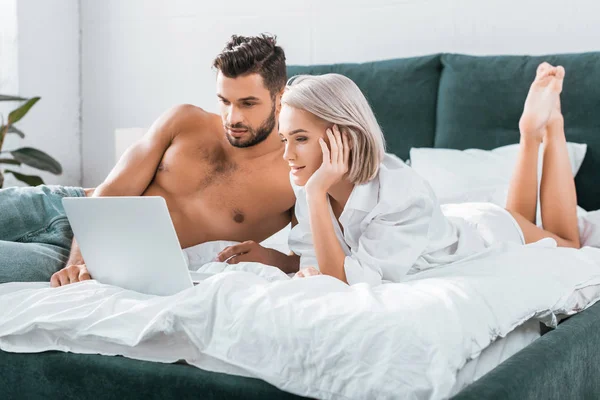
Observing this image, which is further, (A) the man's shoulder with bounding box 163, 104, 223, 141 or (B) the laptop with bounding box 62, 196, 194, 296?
(A) the man's shoulder with bounding box 163, 104, 223, 141

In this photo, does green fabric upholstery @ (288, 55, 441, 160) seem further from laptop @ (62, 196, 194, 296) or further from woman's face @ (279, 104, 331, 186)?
laptop @ (62, 196, 194, 296)

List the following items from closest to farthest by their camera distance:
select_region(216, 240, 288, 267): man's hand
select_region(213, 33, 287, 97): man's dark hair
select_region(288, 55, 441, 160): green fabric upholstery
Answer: select_region(216, 240, 288, 267): man's hand < select_region(213, 33, 287, 97): man's dark hair < select_region(288, 55, 441, 160): green fabric upholstery

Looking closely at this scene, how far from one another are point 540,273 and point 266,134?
0.91 meters

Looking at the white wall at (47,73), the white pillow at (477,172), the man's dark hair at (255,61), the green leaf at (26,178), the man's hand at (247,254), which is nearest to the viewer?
the man's hand at (247,254)

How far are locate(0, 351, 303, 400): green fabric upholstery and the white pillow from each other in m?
1.78

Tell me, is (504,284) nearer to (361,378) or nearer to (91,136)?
(361,378)

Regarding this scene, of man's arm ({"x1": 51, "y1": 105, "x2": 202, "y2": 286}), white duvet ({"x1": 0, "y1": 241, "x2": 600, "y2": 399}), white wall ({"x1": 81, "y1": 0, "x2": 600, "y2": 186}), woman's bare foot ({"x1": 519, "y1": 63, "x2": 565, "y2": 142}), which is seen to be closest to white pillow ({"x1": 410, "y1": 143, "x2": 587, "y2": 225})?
woman's bare foot ({"x1": 519, "y1": 63, "x2": 565, "y2": 142})

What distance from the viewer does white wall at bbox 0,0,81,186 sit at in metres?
4.12

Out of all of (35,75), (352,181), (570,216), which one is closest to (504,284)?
(352,181)

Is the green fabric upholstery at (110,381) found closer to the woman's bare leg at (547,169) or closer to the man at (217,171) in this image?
the man at (217,171)

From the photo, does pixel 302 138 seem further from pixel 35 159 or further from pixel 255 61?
pixel 35 159

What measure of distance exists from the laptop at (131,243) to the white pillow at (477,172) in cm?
155

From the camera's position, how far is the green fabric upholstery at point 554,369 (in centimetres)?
119

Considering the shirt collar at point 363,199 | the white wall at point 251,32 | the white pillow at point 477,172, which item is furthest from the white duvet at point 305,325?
the white wall at point 251,32
